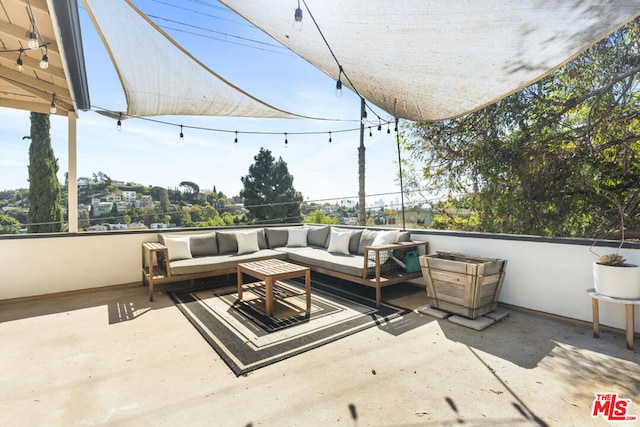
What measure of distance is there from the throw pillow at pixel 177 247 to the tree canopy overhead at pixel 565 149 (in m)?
4.55

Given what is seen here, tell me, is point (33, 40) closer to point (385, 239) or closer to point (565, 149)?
point (385, 239)

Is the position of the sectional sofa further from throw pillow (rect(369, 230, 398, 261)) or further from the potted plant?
the potted plant

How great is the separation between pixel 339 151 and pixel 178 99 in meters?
7.41

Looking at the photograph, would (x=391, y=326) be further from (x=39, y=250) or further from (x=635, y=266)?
(x=39, y=250)

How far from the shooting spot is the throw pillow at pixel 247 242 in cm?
493

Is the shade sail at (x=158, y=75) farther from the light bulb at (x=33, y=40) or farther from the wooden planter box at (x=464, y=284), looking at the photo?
the wooden planter box at (x=464, y=284)

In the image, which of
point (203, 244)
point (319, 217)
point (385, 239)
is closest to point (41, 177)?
point (203, 244)

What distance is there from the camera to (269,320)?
3.10m

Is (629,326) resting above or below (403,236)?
below

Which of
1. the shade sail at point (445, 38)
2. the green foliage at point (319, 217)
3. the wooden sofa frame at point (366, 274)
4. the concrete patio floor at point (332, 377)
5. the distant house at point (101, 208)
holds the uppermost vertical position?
the shade sail at point (445, 38)

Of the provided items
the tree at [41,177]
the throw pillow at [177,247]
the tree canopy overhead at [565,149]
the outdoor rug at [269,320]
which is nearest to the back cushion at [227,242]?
the throw pillow at [177,247]

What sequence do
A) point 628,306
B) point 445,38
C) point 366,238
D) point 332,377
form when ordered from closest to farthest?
1. point 332,377
2. point 445,38
3. point 628,306
4. point 366,238

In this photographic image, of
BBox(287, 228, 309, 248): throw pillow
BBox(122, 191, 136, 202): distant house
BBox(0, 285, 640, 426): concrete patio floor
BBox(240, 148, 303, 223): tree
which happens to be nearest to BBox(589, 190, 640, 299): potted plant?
BBox(0, 285, 640, 426): concrete patio floor

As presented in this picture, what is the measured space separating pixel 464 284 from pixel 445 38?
85.8 inches
